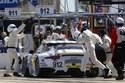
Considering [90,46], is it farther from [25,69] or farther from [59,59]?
[25,69]

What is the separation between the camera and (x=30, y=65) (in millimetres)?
20281

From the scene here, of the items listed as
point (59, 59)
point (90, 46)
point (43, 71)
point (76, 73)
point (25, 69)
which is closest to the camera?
point (90, 46)

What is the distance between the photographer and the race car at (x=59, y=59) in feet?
61.8

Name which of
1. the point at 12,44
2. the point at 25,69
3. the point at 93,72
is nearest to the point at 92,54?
the point at 93,72

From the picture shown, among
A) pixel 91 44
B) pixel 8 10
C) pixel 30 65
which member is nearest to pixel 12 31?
pixel 30 65

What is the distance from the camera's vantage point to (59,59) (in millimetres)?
18797

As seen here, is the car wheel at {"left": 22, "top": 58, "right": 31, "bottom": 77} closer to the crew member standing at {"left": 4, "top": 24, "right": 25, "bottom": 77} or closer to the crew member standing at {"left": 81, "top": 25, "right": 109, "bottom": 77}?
the crew member standing at {"left": 4, "top": 24, "right": 25, "bottom": 77}

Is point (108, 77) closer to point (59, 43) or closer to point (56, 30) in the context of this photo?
point (59, 43)

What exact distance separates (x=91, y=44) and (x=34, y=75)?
279cm

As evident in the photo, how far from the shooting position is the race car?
18828 mm

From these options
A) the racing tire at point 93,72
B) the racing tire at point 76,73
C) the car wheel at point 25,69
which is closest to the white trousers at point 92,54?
the racing tire at point 76,73

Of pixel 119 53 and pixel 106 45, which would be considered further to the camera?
pixel 106 45

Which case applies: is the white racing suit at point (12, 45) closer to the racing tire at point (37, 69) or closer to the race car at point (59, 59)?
the race car at point (59, 59)

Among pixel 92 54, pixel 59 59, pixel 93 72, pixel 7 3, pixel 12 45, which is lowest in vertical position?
pixel 93 72
